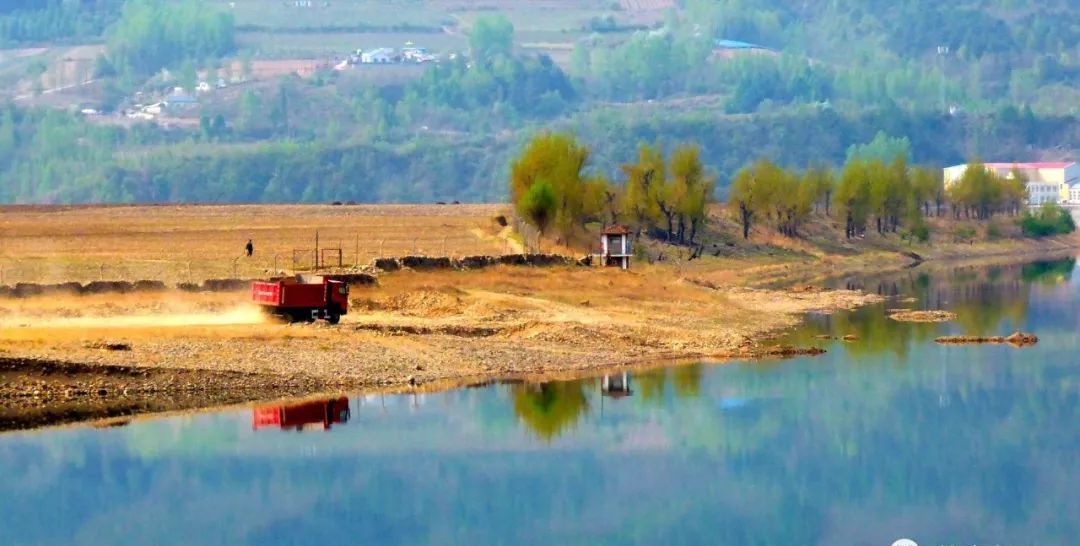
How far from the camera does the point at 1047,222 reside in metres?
154

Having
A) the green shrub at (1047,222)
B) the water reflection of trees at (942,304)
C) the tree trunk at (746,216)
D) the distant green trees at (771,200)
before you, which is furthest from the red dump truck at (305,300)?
the green shrub at (1047,222)

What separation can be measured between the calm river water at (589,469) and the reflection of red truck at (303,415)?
0.08 meters

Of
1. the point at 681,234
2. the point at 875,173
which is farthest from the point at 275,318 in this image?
the point at 875,173

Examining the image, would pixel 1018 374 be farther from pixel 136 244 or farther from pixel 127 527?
pixel 136 244

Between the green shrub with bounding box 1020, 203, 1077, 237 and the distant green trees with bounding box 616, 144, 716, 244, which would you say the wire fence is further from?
the green shrub with bounding box 1020, 203, 1077, 237

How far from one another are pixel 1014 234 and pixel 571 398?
113 meters

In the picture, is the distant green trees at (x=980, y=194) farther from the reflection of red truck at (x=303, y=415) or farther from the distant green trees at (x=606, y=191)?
the reflection of red truck at (x=303, y=415)

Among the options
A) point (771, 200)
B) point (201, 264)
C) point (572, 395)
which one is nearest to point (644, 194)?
point (771, 200)

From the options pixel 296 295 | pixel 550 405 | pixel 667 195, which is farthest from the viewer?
pixel 667 195

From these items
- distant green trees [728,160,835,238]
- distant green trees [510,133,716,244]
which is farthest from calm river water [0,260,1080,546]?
distant green trees [728,160,835,238]

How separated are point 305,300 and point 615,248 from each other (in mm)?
28401

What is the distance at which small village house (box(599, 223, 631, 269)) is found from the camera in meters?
73.0

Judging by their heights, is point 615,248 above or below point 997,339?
above

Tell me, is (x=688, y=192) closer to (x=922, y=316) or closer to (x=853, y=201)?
(x=853, y=201)
